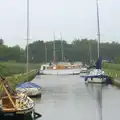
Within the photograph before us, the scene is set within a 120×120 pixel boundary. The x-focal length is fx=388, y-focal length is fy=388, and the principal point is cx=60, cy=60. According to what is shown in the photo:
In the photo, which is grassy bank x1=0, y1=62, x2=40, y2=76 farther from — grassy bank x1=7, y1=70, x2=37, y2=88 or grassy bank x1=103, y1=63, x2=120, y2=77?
grassy bank x1=103, y1=63, x2=120, y2=77

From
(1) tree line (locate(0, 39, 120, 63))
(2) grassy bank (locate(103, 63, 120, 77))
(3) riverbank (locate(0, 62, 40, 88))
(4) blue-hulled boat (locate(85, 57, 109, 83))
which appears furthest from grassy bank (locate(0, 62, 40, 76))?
(1) tree line (locate(0, 39, 120, 63))

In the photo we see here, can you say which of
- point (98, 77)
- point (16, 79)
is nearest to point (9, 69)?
point (98, 77)

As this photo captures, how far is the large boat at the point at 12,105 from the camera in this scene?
67.6 ft

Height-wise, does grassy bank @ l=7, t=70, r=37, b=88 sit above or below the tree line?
below

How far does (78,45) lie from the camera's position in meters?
152

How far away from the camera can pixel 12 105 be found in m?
21.9

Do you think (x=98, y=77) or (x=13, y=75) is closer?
(x=98, y=77)

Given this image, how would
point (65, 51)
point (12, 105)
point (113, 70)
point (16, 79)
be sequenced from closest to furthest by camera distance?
point (12, 105), point (16, 79), point (113, 70), point (65, 51)

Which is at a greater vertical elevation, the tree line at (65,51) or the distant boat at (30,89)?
the tree line at (65,51)

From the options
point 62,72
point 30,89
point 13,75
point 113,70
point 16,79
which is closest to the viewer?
point 30,89

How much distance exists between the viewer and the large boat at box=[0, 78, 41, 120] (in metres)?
20.6

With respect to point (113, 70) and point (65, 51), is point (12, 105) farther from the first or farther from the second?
point (65, 51)

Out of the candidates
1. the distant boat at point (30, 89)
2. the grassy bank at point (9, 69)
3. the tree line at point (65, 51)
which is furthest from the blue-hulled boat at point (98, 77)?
the tree line at point (65, 51)

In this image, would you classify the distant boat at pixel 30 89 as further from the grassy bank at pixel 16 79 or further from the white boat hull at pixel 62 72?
the white boat hull at pixel 62 72
